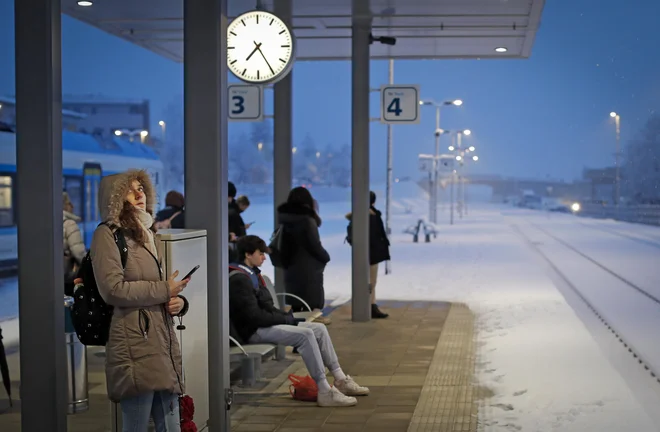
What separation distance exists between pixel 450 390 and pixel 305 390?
4.18ft

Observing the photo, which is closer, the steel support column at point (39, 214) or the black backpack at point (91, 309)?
the black backpack at point (91, 309)

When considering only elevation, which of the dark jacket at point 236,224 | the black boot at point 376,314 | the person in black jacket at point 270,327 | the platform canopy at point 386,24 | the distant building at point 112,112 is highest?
the distant building at point 112,112

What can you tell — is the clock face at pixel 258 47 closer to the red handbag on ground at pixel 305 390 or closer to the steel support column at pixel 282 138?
the red handbag on ground at pixel 305 390

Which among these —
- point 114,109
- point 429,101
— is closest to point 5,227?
point 429,101

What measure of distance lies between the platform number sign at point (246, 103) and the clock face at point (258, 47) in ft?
13.6

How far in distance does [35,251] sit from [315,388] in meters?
3.80

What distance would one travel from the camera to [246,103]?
14.5 metres

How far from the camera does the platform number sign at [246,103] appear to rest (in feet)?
47.2

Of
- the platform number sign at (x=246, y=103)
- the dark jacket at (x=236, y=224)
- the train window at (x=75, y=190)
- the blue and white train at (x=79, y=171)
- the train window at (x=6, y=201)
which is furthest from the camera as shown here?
the train window at (x=75, y=190)

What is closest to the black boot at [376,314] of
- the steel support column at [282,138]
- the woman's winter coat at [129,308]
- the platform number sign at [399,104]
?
the steel support column at [282,138]

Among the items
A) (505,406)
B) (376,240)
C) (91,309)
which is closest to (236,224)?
(376,240)

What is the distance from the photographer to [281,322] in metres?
8.38

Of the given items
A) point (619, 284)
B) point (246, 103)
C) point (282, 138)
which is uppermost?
point (246, 103)

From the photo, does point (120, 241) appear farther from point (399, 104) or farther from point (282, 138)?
point (399, 104)
